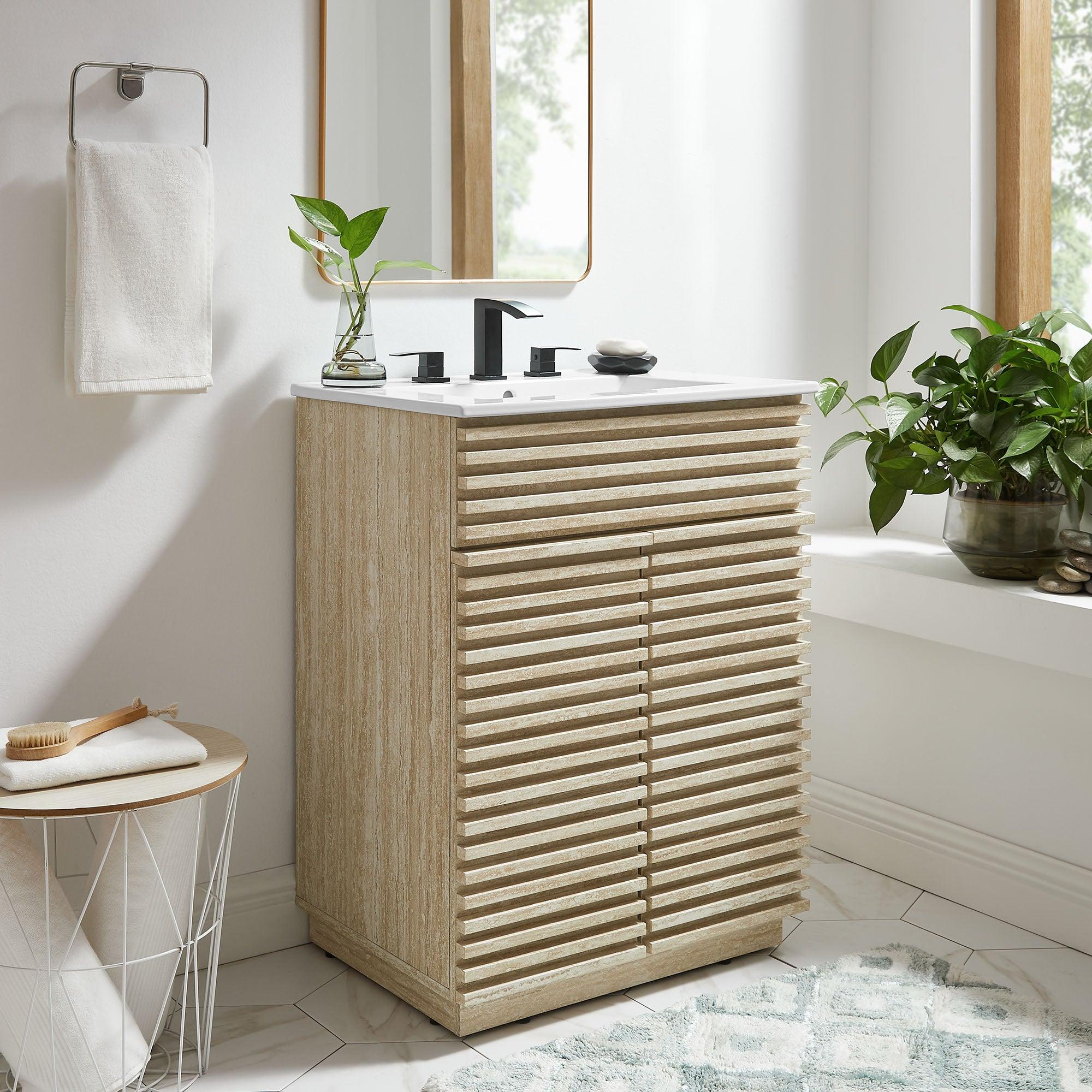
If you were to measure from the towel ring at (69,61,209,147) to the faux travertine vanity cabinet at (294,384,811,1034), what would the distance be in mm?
523

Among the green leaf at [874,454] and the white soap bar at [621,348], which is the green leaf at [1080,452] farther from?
the white soap bar at [621,348]

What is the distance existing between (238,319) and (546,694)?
79cm

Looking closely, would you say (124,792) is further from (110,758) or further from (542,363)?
(542,363)

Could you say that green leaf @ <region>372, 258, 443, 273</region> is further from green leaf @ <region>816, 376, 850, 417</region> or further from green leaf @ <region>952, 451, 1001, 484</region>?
green leaf @ <region>952, 451, 1001, 484</region>

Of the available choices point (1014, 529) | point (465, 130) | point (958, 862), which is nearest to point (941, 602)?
point (1014, 529)

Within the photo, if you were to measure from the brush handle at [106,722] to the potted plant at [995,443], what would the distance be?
1.27 metres

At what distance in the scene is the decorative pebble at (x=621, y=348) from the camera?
7.89 ft

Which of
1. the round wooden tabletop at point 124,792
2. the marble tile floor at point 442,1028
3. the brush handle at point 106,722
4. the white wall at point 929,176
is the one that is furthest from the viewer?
the white wall at point 929,176

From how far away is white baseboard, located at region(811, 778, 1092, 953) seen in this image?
239 centimetres

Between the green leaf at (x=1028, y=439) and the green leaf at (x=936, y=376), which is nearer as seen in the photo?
the green leaf at (x=1028, y=439)

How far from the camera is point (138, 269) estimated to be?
200cm

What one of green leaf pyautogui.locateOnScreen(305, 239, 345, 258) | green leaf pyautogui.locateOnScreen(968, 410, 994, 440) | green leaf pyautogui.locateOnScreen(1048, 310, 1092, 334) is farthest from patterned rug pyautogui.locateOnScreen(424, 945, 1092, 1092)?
green leaf pyautogui.locateOnScreen(305, 239, 345, 258)

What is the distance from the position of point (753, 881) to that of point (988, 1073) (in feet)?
1.56

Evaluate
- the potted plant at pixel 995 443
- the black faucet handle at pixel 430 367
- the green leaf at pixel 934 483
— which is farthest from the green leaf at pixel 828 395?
the black faucet handle at pixel 430 367
